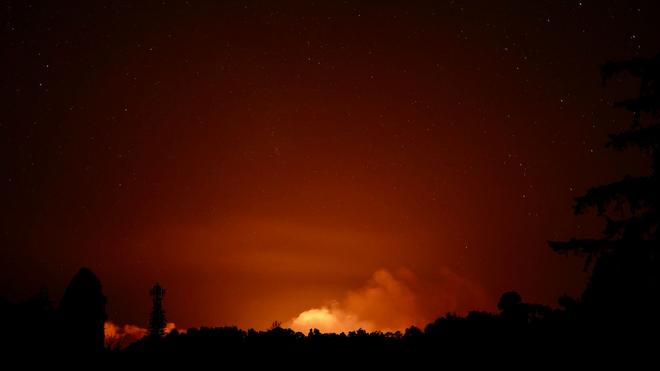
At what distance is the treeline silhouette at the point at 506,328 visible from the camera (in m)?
7.39

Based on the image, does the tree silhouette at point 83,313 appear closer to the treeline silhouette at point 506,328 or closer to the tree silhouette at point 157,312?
the treeline silhouette at point 506,328

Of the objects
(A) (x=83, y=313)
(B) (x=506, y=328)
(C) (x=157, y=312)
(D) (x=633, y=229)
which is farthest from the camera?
(C) (x=157, y=312)

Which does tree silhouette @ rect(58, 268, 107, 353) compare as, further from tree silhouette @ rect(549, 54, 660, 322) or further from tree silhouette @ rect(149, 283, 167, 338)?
tree silhouette @ rect(149, 283, 167, 338)

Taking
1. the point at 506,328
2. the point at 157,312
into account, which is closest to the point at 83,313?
the point at 506,328

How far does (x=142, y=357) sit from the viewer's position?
9992 mm

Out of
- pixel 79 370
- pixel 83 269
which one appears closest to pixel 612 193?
pixel 79 370

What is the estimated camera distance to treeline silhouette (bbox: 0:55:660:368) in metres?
7.39

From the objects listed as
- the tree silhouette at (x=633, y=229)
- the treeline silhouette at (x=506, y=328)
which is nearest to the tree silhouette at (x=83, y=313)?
the treeline silhouette at (x=506, y=328)

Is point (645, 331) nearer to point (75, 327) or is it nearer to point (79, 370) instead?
point (79, 370)

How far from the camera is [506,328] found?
10.0m

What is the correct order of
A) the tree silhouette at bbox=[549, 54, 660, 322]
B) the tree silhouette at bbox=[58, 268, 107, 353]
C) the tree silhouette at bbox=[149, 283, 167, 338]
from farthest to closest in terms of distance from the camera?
1. the tree silhouette at bbox=[149, 283, 167, 338]
2. the tree silhouette at bbox=[58, 268, 107, 353]
3. the tree silhouette at bbox=[549, 54, 660, 322]

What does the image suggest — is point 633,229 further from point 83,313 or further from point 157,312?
point 157,312

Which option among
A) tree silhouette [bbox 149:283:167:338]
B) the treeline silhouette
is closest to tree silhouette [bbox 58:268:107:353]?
the treeline silhouette

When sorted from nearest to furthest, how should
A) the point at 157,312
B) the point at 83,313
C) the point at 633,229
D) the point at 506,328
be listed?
the point at 633,229, the point at 506,328, the point at 83,313, the point at 157,312
